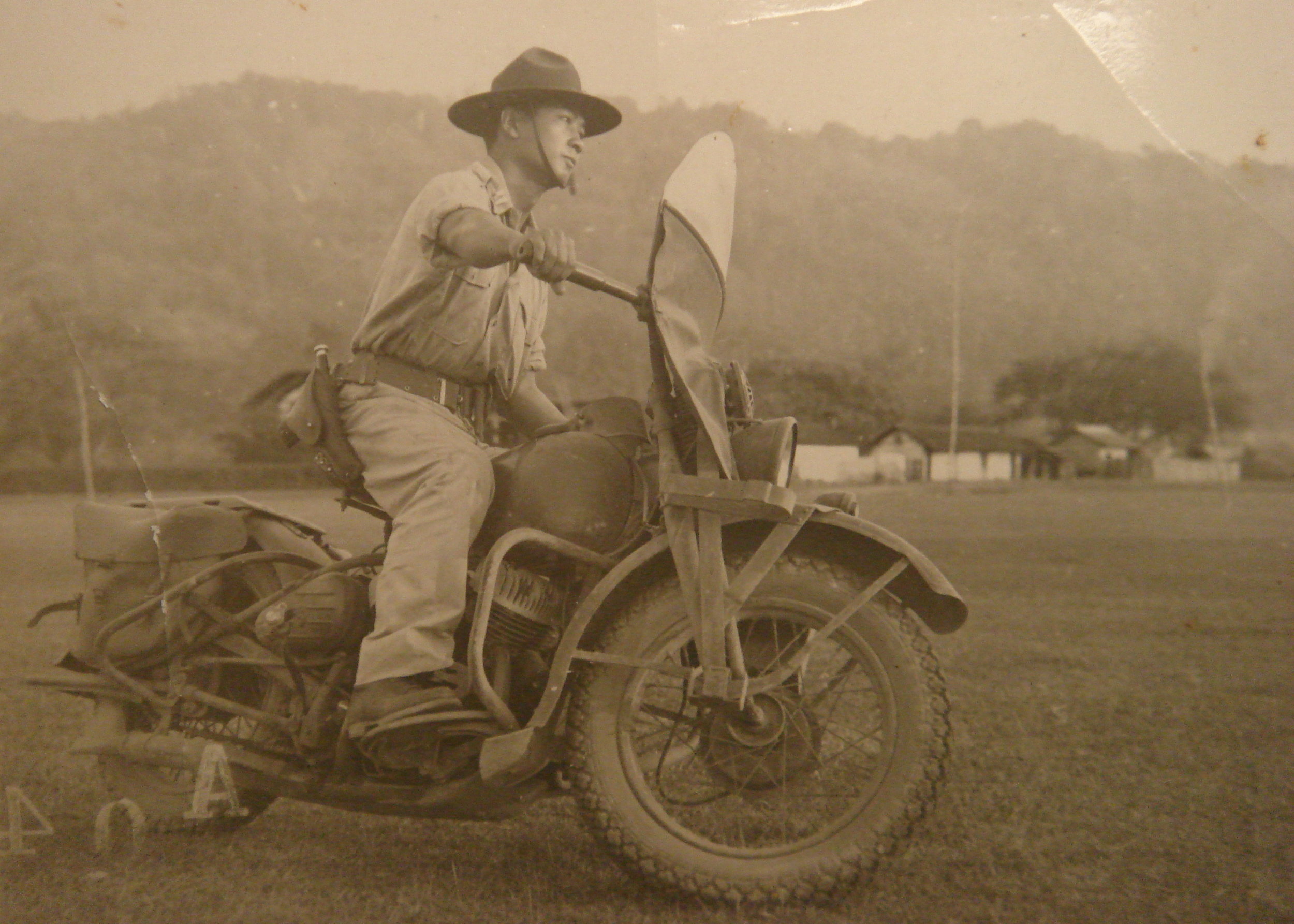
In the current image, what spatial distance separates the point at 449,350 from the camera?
2.57 m

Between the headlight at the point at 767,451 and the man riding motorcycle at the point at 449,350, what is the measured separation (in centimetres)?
55

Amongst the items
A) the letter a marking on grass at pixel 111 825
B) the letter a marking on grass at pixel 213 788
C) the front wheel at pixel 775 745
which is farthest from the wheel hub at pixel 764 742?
the letter a marking on grass at pixel 111 825

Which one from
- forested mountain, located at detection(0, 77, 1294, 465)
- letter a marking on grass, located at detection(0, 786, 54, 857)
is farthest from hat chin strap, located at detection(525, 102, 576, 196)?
letter a marking on grass, located at detection(0, 786, 54, 857)

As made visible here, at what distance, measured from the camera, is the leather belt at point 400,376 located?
2.54 meters

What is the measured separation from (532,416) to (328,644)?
950 mm

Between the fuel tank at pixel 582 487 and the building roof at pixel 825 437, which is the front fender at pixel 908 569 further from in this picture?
the building roof at pixel 825 437

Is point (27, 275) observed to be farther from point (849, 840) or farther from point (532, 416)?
point (849, 840)

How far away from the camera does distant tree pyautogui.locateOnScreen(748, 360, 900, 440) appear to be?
3.17 meters

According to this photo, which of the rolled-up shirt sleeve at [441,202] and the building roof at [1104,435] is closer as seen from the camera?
the rolled-up shirt sleeve at [441,202]

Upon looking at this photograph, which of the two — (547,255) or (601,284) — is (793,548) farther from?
(547,255)

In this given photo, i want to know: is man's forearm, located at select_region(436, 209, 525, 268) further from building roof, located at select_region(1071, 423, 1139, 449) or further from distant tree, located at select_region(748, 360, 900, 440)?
Answer: building roof, located at select_region(1071, 423, 1139, 449)

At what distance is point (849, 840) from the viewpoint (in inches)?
87.1

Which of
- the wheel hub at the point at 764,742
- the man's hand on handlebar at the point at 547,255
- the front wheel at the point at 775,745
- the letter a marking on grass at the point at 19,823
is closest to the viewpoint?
the man's hand on handlebar at the point at 547,255

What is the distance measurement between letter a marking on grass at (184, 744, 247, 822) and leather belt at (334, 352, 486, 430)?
106cm
